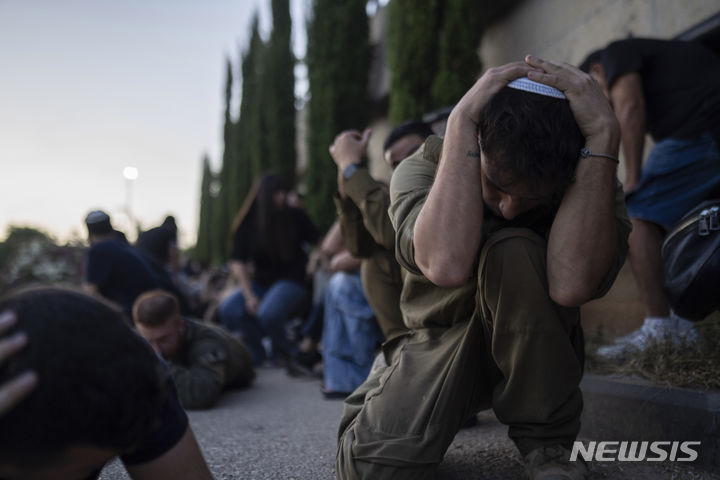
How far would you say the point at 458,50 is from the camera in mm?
5660

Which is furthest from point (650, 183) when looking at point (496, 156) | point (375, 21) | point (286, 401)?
point (375, 21)

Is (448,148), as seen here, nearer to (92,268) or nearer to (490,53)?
(92,268)

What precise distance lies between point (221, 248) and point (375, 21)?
14.4 metres

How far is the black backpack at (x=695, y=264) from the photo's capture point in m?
1.78

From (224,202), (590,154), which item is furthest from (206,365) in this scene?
(224,202)

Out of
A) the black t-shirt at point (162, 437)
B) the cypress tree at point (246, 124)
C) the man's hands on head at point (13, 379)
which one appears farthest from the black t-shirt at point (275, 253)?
the cypress tree at point (246, 124)

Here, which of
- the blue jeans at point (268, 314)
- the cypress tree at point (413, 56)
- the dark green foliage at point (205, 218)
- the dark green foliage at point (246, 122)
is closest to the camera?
the blue jeans at point (268, 314)

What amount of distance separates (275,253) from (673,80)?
3590 millimetres

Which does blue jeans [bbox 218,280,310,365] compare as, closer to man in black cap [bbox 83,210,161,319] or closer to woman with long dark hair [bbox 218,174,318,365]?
woman with long dark hair [bbox 218,174,318,365]

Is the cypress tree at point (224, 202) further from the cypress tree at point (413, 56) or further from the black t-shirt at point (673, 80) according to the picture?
the black t-shirt at point (673, 80)

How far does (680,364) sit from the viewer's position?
2.05 m

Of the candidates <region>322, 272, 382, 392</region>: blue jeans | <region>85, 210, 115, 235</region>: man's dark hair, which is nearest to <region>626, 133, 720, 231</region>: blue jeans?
<region>322, 272, 382, 392</region>: blue jeans

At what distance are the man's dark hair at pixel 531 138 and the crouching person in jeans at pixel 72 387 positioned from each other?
0.99 m

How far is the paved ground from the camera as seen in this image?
1.79 m
